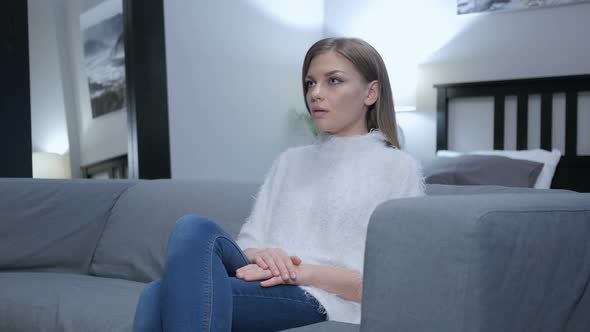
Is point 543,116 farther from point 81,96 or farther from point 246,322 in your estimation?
point 246,322

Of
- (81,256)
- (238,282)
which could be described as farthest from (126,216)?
(238,282)

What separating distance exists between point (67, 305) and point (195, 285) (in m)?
0.69

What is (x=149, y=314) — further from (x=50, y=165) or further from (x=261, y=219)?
(x=50, y=165)

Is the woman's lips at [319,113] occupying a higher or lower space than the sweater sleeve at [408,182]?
higher

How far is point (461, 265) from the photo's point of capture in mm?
876

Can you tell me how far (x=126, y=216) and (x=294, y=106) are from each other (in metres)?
2.40

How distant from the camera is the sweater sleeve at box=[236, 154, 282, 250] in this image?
142 cm

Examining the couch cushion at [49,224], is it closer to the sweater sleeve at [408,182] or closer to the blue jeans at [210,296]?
the blue jeans at [210,296]

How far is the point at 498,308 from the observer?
907mm

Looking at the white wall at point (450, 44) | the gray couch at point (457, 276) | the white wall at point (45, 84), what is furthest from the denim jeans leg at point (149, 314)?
the white wall at point (450, 44)

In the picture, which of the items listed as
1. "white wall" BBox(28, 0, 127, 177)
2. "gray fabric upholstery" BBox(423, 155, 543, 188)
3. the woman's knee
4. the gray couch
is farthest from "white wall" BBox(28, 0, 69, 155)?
the woman's knee

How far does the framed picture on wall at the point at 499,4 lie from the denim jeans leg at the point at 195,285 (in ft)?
9.73

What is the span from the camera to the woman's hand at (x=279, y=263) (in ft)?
3.78

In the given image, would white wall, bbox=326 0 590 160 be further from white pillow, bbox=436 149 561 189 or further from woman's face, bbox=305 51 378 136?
woman's face, bbox=305 51 378 136
